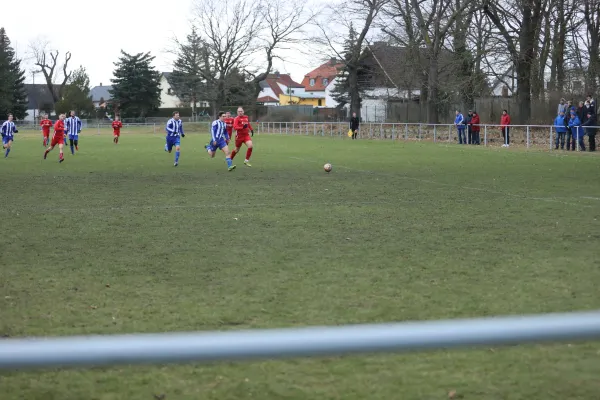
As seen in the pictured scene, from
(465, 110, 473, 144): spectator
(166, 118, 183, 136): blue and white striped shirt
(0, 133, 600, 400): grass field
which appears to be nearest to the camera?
(0, 133, 600, 400): grass field

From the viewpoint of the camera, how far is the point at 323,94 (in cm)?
14662

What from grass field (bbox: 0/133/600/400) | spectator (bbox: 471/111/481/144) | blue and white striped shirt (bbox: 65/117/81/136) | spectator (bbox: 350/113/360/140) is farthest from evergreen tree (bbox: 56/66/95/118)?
grass field (bbox: 0/133/600/400)

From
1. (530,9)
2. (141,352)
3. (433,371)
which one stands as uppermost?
(530,9)

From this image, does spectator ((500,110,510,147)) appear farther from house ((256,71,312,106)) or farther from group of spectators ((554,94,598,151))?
house ((256,71,312,106))

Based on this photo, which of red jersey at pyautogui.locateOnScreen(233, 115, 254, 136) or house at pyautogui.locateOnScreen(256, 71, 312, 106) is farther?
house at pyautogui.locateOnScreen(256, 71, 312, 106)

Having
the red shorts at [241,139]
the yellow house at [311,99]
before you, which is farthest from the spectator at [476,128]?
the yellow house at [311,99]

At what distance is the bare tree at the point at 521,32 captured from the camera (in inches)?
1613

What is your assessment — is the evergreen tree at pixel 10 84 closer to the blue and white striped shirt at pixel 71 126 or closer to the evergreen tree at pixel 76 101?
the evergreen tree at pixel 76 101

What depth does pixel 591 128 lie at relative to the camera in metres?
30.3

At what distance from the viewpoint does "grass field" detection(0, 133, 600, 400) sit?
196 inches

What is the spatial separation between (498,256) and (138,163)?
20.5 meters

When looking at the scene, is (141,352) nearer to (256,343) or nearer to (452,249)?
(256,343)

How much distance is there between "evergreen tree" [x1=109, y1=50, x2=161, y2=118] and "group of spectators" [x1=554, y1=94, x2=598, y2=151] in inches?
2890

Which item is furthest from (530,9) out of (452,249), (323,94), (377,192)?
(323,94)
